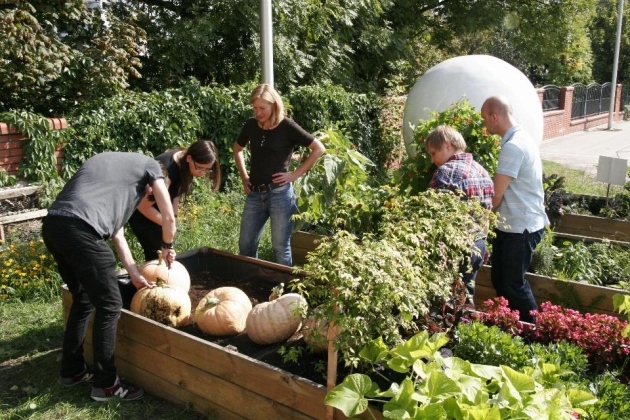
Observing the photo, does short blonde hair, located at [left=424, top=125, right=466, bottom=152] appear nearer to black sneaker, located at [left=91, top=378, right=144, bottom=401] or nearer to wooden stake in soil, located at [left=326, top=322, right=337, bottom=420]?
wooden stake in soil, located at [left=326, top=322, right=337, bottom=420]

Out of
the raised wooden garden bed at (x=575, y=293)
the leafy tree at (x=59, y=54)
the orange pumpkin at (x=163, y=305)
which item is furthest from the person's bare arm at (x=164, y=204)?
the leafy tree at (x=59, y=54)

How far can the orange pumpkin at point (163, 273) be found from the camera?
435 cm

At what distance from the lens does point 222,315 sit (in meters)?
4.00

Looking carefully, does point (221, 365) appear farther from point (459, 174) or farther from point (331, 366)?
point (459, 174)

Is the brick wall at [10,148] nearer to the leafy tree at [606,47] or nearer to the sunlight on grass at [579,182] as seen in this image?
the sunlight on grass at [579,182]

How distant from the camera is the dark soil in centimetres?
336

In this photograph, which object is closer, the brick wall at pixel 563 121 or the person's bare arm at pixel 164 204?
the person's bare arm at pixel 164 204

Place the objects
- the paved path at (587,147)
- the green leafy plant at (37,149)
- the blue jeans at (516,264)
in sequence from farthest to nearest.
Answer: the paved path at (587,147) → the green leafy plant at (37,149) → the blue jeans at (516,264)

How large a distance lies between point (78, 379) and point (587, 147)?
19061 mm

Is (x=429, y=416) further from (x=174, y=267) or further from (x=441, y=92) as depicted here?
(x=441, y=92)

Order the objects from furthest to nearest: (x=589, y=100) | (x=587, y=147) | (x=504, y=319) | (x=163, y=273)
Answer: (x=589, y=100) < (x=587, y=147) < (x=163, y=273) < (x=504, y=319)

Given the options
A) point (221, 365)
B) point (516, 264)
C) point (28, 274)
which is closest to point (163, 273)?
point (221, 365)

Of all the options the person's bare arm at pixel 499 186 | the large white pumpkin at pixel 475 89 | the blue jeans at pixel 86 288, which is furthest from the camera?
the large white pumpkin at pixel 475 89

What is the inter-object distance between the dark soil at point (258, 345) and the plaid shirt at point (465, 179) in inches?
55.8
